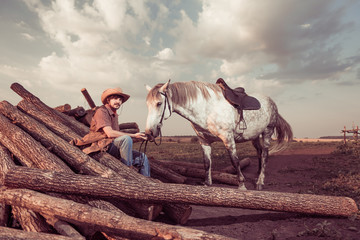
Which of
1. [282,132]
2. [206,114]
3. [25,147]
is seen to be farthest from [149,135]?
[282,132]

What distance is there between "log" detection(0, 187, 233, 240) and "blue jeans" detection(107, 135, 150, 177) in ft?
5.43

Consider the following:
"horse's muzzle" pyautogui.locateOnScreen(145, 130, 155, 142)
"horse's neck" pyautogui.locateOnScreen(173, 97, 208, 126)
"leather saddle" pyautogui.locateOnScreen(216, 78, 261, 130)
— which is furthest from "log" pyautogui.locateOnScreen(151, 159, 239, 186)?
"horse's muzzle" pyautogui.locateOnScreen(145, 130, 155, 142)

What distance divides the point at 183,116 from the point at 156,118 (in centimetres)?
110

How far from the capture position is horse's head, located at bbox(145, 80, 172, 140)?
4.83 metres

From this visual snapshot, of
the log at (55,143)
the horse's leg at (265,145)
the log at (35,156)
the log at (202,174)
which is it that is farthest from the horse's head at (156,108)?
the horse's leg at (265,145)

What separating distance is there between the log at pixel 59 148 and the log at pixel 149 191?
356 millimetres

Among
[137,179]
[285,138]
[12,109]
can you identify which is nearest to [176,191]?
[137,179]

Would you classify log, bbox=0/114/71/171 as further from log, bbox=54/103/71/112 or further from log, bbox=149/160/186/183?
log, bbox=149/160/186/183

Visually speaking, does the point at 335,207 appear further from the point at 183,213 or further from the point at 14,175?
the point at 14,175

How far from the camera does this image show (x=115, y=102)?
472cm

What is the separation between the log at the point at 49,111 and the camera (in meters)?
6.91

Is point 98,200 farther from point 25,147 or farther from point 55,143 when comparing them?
point 25,147

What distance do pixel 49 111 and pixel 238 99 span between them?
19.2 feet

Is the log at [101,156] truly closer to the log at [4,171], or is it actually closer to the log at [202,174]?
the log at [4,171]
